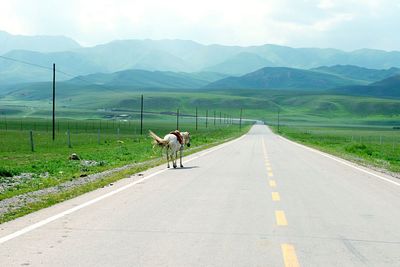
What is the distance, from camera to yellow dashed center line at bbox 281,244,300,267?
6944 mm

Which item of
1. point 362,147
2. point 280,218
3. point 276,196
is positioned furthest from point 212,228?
point 362,147

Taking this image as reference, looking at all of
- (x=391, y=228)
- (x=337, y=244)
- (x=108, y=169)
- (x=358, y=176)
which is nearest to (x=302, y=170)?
(x=358, y=176)

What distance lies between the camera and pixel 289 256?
734 centimetres

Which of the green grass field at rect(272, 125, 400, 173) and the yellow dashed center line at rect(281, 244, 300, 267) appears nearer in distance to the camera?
the yellow dashed center line at rect(281, 244, 300, 267)

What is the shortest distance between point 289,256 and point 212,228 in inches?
82.0

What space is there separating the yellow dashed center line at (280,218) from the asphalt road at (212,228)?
18mm

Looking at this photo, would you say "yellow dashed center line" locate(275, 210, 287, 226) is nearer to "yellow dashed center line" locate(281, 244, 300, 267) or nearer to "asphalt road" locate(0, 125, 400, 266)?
"asphalt road" locate(0, 125, 400, 266)

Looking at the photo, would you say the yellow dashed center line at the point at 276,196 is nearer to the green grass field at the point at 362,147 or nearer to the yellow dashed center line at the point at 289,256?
the yellow dashed center line at the point at 289,256

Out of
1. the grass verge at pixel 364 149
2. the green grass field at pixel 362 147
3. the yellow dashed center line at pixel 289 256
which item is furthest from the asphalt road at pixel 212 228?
the green grass field at pixel 362 147

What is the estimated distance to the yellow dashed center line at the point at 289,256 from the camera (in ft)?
22.8

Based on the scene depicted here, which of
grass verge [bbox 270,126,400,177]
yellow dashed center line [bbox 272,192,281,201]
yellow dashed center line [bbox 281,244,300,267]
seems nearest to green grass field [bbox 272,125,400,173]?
grass verge [bbox 270,126,400,177]

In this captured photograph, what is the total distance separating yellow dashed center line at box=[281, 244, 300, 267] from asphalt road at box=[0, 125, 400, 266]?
0.01 m

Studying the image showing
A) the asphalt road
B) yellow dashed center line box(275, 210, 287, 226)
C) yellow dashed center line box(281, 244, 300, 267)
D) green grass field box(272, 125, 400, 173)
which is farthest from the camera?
green grass field box(272, 125, 400, 173)

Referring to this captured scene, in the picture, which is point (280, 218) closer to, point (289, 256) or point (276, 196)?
point (289, 256)
